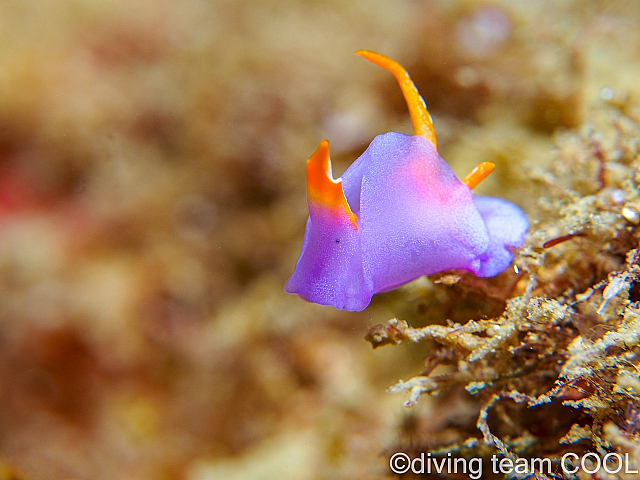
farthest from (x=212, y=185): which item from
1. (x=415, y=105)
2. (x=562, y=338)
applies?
(x=562, y=338)

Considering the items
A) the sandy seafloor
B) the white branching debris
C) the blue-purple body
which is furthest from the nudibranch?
the sandy seafloor

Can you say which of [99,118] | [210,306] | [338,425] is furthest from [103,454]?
[99,118]

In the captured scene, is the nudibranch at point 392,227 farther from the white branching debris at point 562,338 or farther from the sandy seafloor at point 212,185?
the sandy seafloor at point 212,185

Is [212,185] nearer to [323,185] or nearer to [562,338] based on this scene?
[323,185]

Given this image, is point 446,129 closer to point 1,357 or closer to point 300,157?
point 300,157

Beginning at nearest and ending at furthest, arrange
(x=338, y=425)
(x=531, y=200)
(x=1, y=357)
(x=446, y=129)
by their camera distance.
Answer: (x=531, y=200), (x=338, y=425), (x=446, y=129), (x=1, y=357)

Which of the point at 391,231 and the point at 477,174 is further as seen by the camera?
the point at 477,174

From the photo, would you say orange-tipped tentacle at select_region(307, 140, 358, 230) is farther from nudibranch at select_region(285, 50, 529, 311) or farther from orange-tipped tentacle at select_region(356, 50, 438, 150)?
orange-tipped tentacle at select_region(356, 50, 438, 150)
